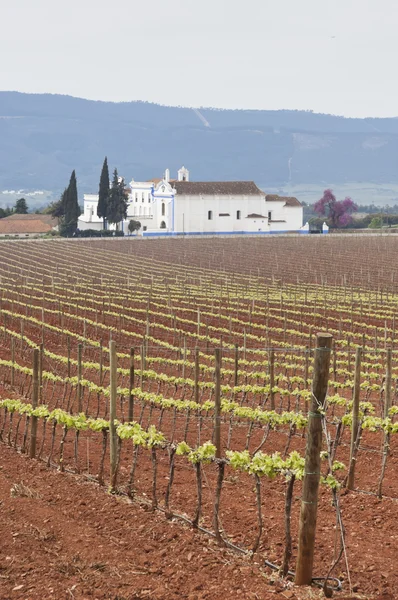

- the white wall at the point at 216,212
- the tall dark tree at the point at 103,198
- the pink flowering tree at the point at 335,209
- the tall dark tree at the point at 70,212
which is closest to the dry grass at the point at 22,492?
the tall dark tree at the point at 70,212

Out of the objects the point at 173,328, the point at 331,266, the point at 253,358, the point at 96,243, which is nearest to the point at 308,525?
the point at 253,358

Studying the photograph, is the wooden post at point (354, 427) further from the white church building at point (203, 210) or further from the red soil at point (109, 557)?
the white church building at point (203, 210)

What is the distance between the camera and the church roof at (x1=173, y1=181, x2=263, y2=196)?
12556 centimetres

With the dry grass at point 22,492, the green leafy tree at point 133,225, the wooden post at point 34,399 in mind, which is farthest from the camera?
the green leafy tree at point 133,225

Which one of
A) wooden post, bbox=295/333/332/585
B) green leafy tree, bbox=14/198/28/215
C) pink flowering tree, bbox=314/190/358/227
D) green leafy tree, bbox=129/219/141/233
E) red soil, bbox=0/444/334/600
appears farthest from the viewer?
pink flowering tree, bbox=314/190/358/227

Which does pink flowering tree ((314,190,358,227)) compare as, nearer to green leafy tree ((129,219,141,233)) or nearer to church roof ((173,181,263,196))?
church roof ((173,181,263,196))

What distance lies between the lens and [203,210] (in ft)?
414

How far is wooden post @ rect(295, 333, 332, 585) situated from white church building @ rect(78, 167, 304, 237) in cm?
11269

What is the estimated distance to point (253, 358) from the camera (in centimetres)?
2666

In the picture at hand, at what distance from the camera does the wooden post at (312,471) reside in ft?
27.7

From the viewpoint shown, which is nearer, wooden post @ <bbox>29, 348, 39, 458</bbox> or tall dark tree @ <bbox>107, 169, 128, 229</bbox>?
wooden post @ <bbox>29, 348, 39, 458</bbox>

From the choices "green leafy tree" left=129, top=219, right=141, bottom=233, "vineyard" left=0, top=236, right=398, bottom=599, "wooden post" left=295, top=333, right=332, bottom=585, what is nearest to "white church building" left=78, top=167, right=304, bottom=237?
"green leafy tree" left=129, top=219, right=141, bottom=233

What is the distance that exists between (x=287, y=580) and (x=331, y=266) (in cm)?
5753

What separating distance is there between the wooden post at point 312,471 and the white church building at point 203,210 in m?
113
